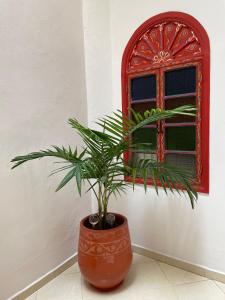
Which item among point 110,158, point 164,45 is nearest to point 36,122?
point 110,158

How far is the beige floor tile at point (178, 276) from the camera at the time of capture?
189cm

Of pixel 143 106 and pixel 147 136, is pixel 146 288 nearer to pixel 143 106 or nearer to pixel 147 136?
pixel 147 136

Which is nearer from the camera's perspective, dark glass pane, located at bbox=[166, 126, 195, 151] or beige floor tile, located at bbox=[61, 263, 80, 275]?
dark glass pane, located at bbox=[166, 126, 195, 151]

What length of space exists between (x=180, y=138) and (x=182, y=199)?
50 cm

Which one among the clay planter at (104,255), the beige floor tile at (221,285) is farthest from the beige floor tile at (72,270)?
the beige floor tile at (221,285)

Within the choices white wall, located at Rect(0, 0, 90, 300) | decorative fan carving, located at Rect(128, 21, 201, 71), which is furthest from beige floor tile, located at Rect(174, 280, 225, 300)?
decorative fan carving, located at Rect(128, 21, 201, 71)

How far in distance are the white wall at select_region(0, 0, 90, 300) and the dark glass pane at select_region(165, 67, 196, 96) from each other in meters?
0.77

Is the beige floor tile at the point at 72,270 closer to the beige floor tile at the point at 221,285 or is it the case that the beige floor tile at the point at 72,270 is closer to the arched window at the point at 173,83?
the arched window at the point at 173,83

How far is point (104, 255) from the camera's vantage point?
164 centimetres

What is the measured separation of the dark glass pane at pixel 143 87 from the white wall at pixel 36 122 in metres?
0.47

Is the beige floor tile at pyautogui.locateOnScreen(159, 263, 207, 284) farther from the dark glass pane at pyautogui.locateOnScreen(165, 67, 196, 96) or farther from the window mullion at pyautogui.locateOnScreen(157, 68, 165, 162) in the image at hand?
the dark glass pane at pyautogui.locateOnScreen(165, 67, 196, 96)

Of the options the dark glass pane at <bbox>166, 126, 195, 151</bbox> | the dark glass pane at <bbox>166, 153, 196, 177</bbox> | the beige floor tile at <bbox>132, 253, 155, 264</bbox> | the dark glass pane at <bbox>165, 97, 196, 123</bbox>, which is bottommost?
the beige floor tile at <bbox>132, 253, 155, 264</bbox>

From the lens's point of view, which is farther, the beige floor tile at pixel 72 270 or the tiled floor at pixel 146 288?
the beige floor tile at pixel 72 270

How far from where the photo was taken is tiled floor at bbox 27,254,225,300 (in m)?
1.73
